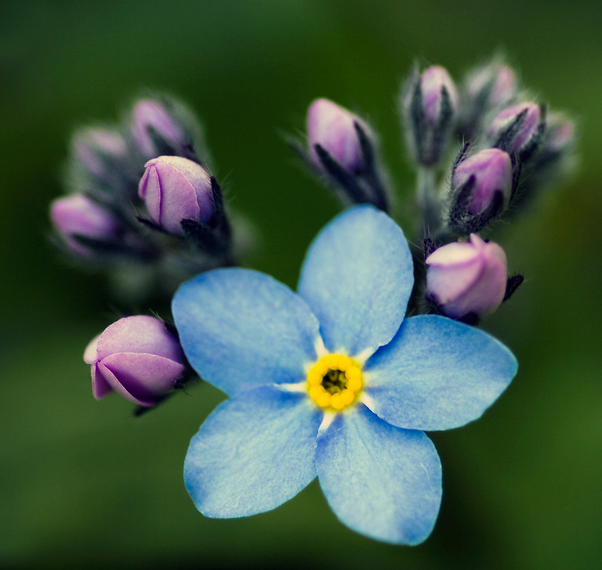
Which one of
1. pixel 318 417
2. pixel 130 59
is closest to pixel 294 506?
pixel 318 417

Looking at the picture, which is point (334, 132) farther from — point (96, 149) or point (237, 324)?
point (96, 149)

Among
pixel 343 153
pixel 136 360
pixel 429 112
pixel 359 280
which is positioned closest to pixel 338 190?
pixel 343 153

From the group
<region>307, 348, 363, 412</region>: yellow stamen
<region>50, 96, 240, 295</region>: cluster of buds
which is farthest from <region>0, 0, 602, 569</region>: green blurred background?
<region>307, 348, 363, 412</region>: yellow stamen

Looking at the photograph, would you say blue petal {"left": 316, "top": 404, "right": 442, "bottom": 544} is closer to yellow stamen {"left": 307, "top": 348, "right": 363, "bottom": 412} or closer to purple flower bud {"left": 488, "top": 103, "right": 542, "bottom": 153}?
yellow stamen {"left": 307, "top": 348, "right": 363, "bottom": 412}

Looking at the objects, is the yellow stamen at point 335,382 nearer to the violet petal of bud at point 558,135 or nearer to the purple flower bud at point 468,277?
the purple flower bud at point 468,277

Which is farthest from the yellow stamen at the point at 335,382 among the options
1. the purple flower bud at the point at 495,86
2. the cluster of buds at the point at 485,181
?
the purple flower bud at the point at 495,86

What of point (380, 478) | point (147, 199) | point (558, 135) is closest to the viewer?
point (380, 478)

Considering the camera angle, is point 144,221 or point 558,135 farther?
point 558,135
